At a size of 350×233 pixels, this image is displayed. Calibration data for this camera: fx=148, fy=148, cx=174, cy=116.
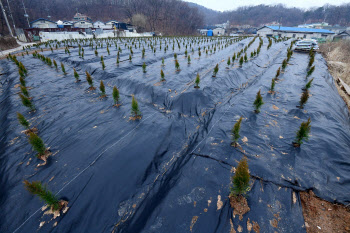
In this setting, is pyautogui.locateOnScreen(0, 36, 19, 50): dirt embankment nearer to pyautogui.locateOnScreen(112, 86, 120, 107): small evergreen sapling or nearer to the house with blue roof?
pyautogui.locateOnScreen(112, 86, 120, 107): small evergreen sapling

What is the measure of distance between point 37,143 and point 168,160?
10.6 feet

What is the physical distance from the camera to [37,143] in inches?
142

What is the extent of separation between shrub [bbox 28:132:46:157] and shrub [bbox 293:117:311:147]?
21.7 feet

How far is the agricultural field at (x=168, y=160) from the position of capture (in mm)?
2637

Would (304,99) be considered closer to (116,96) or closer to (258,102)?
(258,102)

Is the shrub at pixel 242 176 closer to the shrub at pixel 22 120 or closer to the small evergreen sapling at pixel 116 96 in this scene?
the small evergreen sapling at pixel 116 96

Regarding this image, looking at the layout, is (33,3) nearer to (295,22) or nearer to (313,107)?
(313,107)

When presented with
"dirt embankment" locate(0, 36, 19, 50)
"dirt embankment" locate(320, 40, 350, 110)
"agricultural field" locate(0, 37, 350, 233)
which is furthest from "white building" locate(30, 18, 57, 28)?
"dirt embankment" locate(320, 40, 350, 110)

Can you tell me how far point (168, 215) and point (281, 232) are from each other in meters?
1.90

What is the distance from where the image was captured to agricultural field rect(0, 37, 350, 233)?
264cm

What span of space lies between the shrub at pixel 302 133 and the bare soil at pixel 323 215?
148 centimetres

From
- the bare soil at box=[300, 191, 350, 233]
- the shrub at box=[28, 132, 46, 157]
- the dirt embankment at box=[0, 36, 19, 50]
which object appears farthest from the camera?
the dirt embankment at box=[0, 36, 19, 50]

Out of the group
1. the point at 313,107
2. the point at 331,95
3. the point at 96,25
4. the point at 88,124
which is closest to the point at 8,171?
the point at 88,124

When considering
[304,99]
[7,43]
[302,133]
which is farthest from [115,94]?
[7,43]
